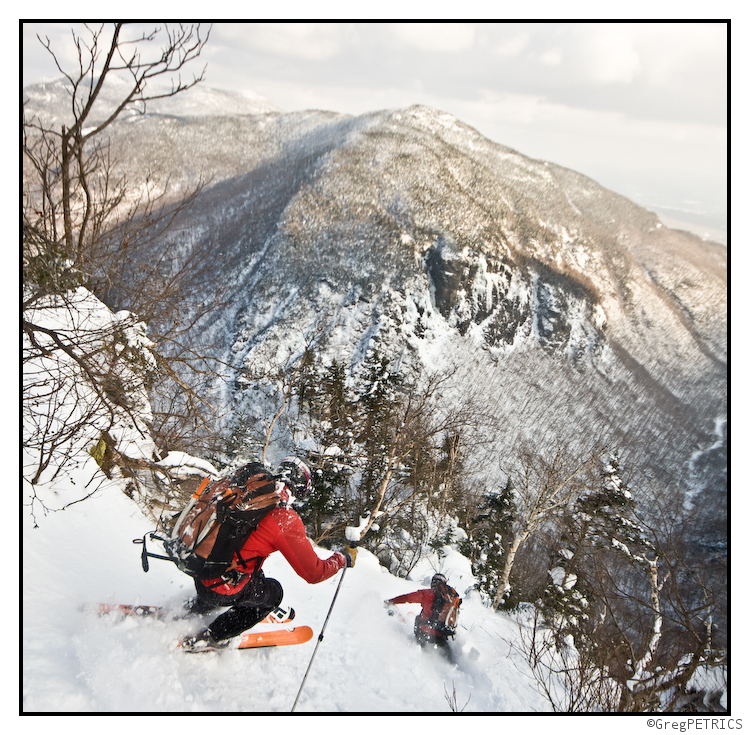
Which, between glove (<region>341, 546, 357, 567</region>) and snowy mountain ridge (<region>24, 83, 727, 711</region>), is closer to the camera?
glove (<region>341, 546, 357, 567</region>)

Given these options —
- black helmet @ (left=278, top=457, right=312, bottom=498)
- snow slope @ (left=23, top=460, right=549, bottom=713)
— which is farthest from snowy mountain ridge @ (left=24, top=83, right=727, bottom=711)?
black helmet @ (left=278, top=457, right=312, bottom=498)

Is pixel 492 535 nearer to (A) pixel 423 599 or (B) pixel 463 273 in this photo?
(A) pixel 423 599

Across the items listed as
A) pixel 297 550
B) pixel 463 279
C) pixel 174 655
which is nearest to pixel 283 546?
pixel 297 550

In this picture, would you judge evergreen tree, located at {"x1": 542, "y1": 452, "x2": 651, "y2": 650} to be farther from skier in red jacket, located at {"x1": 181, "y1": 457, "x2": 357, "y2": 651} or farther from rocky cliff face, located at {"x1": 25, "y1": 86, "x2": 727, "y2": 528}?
rocky cliff face, located at {"x1": 25, "y1": 86, "x2": 727, "y2": 528}

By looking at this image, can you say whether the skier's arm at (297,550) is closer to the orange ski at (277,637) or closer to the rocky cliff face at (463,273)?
the orange ski at (277,637)

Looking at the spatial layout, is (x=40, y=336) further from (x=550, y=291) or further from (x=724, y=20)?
(x=550, y=291)
